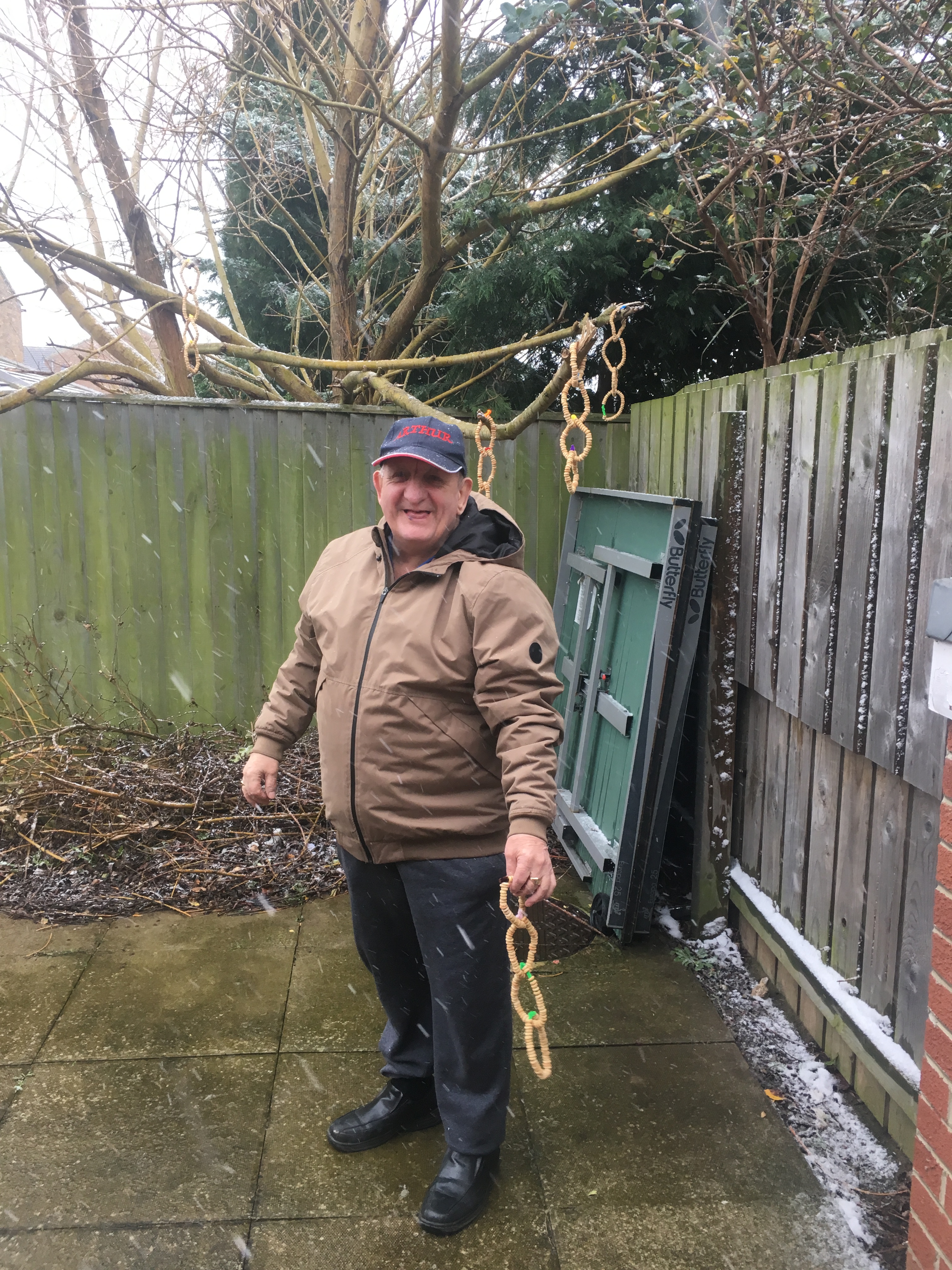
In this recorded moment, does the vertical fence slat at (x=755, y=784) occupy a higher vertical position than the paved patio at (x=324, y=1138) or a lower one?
higher

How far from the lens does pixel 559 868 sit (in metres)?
4.39

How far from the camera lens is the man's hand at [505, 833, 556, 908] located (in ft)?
6.43

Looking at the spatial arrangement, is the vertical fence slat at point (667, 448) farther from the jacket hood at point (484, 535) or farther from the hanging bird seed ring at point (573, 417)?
the jacket hood at point (484, 535)

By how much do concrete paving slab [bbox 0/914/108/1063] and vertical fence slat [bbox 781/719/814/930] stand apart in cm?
257

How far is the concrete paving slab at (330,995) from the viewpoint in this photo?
9.78 feet

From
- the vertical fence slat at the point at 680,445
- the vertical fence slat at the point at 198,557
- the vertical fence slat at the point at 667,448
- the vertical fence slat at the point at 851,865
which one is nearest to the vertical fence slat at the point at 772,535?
the vertical fence slat at the point at 851,865

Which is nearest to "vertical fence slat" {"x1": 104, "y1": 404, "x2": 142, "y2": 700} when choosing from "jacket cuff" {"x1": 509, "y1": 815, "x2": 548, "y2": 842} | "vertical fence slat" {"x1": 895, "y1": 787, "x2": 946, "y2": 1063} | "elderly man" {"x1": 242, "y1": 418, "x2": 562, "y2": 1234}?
"elderly man" {"x1": 242, "y1": 418, "x2": 562, "y2": 1234}

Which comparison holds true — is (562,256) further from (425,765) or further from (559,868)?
(425,765)

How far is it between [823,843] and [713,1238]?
117cm

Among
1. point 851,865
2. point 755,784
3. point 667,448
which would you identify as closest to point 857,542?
point 851,865

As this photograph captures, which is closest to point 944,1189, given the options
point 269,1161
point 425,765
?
point 425,765

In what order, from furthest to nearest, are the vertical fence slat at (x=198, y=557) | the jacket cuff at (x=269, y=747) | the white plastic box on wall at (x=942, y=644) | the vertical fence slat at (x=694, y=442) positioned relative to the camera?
the vertical fence slat at (x=198, y=557), the vertical fence slat at (x=694, y=442), the jacket cuff at (x=269, y=747), the white plastic box on wall at (x=942, y=644)

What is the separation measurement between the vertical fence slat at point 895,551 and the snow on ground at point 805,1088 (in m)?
1.07

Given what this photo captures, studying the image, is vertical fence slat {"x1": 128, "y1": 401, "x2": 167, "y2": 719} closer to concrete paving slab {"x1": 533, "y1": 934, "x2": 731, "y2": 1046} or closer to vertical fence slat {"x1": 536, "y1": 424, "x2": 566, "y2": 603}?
vertical fence slat {"x1": 536, "y1": 424, "x2": 566, "y2": 603}
